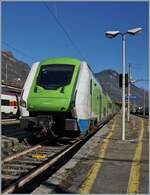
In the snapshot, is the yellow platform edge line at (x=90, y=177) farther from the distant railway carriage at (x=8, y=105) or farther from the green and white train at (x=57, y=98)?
the distant railway carriage at (x=8, y=105)

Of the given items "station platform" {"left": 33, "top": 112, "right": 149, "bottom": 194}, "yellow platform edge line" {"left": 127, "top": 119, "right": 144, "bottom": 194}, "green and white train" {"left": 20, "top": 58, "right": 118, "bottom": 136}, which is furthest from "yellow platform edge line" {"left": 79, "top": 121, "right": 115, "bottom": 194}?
"green and white train" {"left": 20, "top": 58, "right": 118, "bottom": 136}

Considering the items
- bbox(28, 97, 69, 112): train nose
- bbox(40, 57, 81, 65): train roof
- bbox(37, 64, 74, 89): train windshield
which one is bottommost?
bbox(28, 97, 69, 112): train nose

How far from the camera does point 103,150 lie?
42.3 feet

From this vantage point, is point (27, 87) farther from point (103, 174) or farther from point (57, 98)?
point (103, 174)

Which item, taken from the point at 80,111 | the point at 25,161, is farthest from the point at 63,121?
the point at 25,161

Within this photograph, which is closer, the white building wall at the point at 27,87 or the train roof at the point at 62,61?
the white building wall at the point at 27,87

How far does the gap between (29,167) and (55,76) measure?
5.72m

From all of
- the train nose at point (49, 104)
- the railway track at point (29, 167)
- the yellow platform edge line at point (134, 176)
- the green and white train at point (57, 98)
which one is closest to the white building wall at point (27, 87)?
the green and white train at point (57, 98)

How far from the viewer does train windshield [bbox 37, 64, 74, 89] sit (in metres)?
15.0

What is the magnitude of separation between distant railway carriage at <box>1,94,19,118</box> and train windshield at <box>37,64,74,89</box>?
31333 millimetres

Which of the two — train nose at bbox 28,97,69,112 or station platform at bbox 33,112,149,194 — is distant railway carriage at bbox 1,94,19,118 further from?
station platform at bbox 33,112,149,194

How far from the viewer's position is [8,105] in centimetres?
4781

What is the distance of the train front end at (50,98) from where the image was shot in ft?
47.3

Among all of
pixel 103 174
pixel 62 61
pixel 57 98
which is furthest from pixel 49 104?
pixel 103 174
